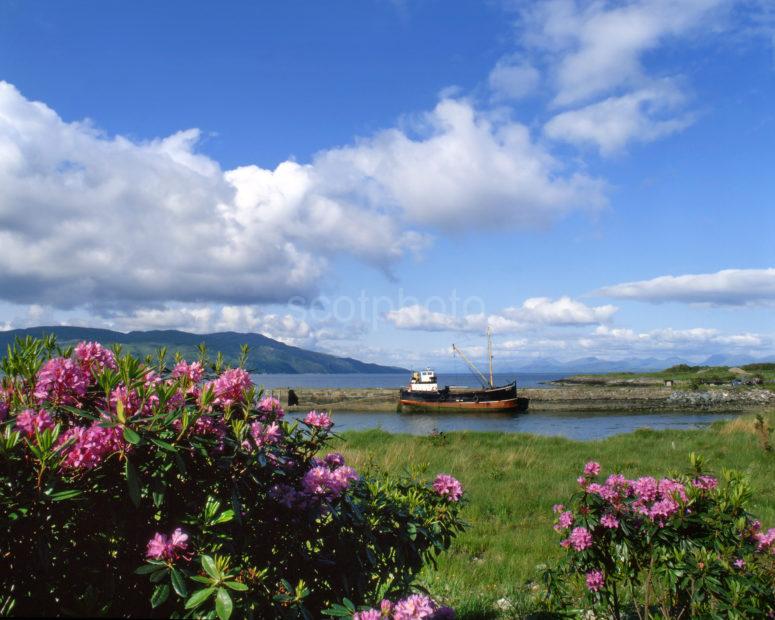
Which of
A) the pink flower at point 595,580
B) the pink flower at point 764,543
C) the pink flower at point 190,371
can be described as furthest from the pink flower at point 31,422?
the pink flower at point 764,543

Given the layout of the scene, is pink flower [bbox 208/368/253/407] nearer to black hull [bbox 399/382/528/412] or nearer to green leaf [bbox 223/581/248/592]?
green leaf [bbox 223/581/248/592]

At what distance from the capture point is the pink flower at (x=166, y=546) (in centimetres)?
203

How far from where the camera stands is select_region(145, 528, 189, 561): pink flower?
2.03 m

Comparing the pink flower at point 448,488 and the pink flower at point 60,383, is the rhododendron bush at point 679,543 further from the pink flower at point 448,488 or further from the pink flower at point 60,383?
the pink flower at point 60,383

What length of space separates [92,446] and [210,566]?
2.16 feet

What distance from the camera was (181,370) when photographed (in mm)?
2818

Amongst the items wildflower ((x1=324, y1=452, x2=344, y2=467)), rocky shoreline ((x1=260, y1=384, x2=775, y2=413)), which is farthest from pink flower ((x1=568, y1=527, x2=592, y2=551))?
rocky shoreline ((x1=260, y1=384, x2=775, y2=413))

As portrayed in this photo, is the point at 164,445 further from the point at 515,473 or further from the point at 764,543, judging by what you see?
the point at 515,473

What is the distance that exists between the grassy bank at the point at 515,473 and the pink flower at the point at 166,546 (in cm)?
214

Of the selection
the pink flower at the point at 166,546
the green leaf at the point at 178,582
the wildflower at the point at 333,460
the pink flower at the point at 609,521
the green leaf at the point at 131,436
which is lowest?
the pink flower at the point at 609,521

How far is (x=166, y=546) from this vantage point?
204 centimetres

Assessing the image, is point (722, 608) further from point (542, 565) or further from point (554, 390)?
point (554, 390)

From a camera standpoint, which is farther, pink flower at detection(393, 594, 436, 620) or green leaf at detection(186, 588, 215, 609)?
pink flower at detection(393, 594, 436, 620)

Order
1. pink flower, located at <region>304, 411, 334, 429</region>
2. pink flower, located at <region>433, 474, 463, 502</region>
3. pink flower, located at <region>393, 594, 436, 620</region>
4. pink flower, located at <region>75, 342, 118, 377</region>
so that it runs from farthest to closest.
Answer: pink flower, located at <region>433, 474, 463, 502</region> → pink flower, located at <region>304, 411, 334, 429</region> → pink flower, located at <region>75, 342, 118, 377</region> → pink flower, located at <region>393, 594, 436, 620</region>
